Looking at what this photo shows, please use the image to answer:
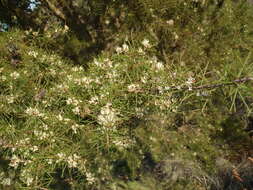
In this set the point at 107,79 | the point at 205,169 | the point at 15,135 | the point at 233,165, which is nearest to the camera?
the point at 107,79

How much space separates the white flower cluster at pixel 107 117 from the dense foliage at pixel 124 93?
1 cm

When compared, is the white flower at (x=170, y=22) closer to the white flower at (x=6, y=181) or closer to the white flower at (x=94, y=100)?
the white flower at (x=94, y=100)

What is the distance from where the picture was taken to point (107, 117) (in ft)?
5.84

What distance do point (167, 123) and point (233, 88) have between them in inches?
125

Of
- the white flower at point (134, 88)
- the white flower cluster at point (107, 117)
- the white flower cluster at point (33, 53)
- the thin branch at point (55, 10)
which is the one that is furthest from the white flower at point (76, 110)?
the thin branch at point (55, 10)

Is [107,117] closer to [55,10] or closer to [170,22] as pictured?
[55,10]

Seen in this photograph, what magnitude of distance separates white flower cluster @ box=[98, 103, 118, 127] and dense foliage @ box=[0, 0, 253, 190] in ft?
0.04

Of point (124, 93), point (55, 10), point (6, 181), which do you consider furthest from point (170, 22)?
point (6, 181)

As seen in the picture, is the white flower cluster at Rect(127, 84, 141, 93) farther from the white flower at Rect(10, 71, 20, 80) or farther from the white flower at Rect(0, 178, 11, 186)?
the white flower at Rect(0, 178, 11, 186)

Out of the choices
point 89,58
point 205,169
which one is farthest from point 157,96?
point 205,169

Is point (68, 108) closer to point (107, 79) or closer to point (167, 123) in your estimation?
point (107, 79)

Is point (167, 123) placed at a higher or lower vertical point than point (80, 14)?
lower

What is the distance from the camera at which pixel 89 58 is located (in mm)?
3930

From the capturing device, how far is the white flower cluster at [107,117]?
Result: 1758 mm
